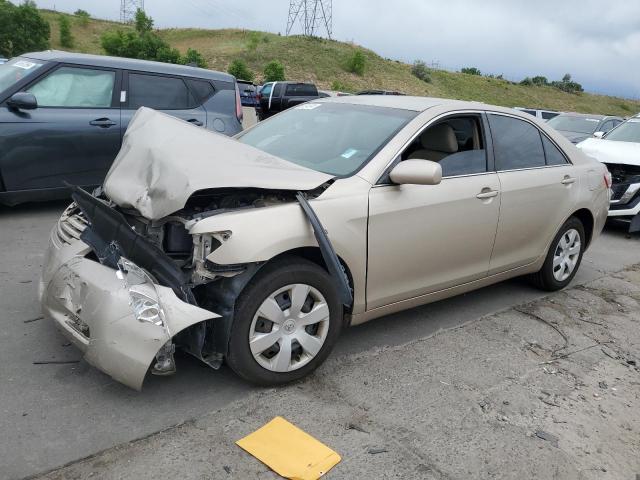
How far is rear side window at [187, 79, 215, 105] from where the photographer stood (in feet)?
23.8

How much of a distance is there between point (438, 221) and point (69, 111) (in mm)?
4549

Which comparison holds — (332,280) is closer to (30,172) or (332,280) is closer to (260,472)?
(260,472)

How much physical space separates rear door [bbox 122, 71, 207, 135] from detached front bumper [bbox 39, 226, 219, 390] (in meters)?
4.05

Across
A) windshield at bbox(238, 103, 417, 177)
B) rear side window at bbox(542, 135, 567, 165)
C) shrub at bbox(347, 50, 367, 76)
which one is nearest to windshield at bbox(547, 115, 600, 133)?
rear side window at bbox(542, 135, 567, 165)

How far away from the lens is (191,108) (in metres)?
7.17

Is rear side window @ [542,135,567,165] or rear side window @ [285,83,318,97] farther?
rear side window @ [285,83,318,97]

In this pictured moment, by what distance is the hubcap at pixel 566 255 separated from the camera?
514cm

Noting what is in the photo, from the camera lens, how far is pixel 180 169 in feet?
10.0

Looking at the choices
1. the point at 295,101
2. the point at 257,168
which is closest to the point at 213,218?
the point at 257,168

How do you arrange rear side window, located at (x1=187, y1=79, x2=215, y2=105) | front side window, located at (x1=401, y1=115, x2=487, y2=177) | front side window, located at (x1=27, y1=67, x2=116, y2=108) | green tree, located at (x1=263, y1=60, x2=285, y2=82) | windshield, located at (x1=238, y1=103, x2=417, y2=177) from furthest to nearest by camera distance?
green tree, located at (x1=263, y1=60, x2=285, y2=82)
rear side window, located at (x1=187, y1=79, x2=215, y2=105)
front side window, located at (x1=27, y1=67, x2=116, y2=108)
front side window, located at (x1=401, y1=115, x2=487, y2=177)
windshield, located at (x1=238, y1=103, x2=417, y2=177)

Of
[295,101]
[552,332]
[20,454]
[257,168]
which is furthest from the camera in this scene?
[295,101]

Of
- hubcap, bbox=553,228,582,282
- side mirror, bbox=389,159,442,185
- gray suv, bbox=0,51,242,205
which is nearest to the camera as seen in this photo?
side mirror, bbox=389,159,442,185

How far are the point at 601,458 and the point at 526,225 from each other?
210cm

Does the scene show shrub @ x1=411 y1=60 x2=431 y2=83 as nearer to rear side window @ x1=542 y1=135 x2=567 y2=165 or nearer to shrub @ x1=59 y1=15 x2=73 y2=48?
shrub @ x1=59 y1=15 x2=73 y2=48
